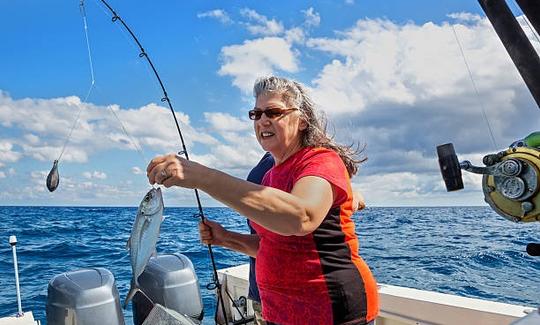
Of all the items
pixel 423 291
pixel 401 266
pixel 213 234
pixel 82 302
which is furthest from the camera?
pixel 401 266

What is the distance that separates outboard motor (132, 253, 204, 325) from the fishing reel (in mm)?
2728

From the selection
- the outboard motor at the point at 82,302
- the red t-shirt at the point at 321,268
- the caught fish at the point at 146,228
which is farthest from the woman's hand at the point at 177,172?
the outboard motor at the point at 82,302

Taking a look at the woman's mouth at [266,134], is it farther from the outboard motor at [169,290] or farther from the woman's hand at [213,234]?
the outboard motor at [169,290]

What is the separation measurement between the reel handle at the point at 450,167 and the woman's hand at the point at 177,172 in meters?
0.67

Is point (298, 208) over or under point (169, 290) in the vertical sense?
over

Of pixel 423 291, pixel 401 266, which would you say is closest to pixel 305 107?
pixel 423 291

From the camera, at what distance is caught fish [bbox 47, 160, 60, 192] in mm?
3842

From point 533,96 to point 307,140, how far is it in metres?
0.73

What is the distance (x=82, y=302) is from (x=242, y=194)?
7.99 ft

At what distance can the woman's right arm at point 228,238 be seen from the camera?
2059 mm

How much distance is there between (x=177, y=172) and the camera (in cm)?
121

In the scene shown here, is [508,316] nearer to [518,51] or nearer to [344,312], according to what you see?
[344,312]

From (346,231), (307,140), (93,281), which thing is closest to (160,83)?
(93,281)

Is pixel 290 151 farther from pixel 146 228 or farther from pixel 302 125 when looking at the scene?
pixel 146 228
